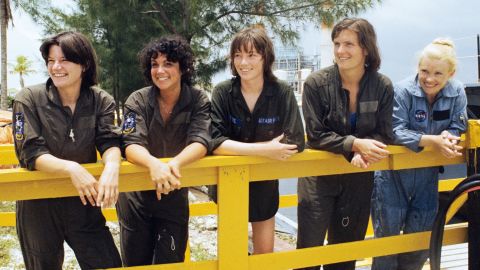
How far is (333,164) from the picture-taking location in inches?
90.0

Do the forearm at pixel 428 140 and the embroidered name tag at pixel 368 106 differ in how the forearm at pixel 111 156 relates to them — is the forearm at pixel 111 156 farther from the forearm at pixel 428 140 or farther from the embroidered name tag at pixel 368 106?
the forearm at pixel 428 140

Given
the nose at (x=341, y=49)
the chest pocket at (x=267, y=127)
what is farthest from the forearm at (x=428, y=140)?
the chest pocket at (x=267, y=127)

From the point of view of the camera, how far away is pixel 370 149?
2.20 m

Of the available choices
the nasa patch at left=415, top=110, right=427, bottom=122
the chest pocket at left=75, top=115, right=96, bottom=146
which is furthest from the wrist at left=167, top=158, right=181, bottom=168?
the nasa patch at left=415, top=110, right=427, bottom=122

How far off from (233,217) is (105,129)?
69cm

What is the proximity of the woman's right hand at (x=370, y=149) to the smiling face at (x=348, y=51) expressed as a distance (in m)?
0.41

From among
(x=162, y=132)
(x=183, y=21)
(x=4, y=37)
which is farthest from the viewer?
(x=4, y=37)

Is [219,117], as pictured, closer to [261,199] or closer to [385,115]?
[261,199]

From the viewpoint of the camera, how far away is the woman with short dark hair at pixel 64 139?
1979 mm

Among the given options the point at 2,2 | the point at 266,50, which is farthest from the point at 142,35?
the point at 2,2

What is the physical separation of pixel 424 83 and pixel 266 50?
0.89m

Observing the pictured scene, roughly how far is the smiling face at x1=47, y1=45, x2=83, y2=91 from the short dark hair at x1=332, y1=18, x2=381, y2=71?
52.1 inches

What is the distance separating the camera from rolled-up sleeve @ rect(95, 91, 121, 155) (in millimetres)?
2057

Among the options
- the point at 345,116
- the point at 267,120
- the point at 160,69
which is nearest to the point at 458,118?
the point at 345,116
